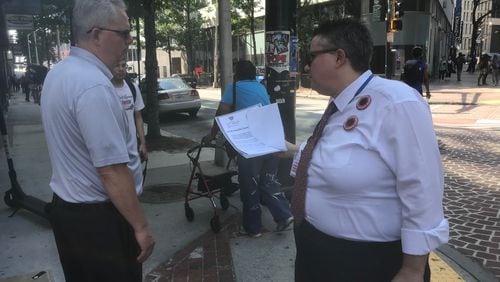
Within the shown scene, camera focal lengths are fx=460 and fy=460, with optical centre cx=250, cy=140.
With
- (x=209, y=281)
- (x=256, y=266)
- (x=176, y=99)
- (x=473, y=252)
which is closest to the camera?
(x=209, y=281)

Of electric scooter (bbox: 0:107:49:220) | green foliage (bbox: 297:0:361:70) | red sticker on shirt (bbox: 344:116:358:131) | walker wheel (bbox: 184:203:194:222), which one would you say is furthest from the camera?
green foliage (bbox: 297:0:361:70)

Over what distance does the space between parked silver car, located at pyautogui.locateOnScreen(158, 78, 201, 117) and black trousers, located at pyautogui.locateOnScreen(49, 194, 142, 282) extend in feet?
42.3

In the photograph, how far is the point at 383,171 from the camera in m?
1.65

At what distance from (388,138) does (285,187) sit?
4.06 meters

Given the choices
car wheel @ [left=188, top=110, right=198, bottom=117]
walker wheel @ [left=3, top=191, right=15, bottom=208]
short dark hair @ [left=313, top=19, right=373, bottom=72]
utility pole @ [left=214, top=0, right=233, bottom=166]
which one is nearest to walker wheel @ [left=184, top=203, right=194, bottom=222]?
walker wheel @ [left=3, top=191, right=15, bottom=208]

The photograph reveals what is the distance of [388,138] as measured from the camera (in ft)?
5.30

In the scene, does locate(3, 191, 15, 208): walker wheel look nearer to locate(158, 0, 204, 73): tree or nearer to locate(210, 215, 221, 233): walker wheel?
locate(210, 215, 221, 233): walker wheel

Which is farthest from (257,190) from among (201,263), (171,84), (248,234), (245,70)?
(171,84)

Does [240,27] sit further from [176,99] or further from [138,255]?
[138,255]

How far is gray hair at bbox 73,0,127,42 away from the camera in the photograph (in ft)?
6.63

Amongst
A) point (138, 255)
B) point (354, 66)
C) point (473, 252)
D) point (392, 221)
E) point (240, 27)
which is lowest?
point (473, 252)

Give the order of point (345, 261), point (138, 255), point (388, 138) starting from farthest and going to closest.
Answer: point (138, 255)
point (345, 261)
point (388, 138)

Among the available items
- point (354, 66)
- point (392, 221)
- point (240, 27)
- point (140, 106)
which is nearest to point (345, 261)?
point (392, 221)

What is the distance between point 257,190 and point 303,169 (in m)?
2.69
